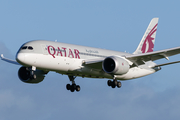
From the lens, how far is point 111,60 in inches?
1820

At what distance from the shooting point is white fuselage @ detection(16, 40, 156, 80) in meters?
43.0

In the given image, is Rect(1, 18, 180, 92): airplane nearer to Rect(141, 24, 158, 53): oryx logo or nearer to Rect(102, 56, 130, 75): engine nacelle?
Rect(102, 56, 130, 75): engine nacelle

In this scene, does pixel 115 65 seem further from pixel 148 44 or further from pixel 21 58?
pixel 148 44

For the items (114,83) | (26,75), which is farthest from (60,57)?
(26,75)

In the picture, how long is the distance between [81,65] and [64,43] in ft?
10.2

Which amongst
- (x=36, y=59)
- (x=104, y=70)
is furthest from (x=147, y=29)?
(x=36, y=59)

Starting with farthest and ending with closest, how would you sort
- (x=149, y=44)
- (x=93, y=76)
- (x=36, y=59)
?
(x=149, y=44), (x=93, y=76), (x=36, y=59)

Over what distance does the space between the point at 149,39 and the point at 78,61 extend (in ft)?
53.2

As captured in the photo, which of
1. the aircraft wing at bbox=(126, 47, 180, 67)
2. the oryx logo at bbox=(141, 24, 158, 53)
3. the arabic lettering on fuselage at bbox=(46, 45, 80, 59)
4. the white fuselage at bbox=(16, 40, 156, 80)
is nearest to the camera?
the white fuselage at bbox=(16, 40, 156, 80)

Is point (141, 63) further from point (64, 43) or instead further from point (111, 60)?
point (64, 43)

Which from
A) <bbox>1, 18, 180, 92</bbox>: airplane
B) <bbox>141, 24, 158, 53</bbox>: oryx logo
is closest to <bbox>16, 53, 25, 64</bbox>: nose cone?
<bbox>1, 18, 180, 92</bbox>: airplane

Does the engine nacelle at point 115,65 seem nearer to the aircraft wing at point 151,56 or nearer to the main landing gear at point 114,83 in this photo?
the aircraft wing at point 151,56

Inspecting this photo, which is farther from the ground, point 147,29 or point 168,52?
point 147,29

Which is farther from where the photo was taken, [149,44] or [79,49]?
[149,44]
